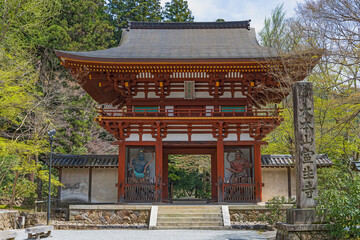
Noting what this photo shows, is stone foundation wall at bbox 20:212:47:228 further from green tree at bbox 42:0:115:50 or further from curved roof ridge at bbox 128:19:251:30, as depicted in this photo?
green tree at bbox 42:0:115:50

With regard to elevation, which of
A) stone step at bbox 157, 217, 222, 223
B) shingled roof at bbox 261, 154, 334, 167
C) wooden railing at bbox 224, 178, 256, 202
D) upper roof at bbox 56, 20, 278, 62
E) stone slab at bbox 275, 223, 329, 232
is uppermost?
upper roof at bbox 56, 20, 278, 62

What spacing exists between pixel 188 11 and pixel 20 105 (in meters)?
24.8

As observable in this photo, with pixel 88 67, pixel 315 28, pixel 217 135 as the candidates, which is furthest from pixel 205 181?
pixel 315 28

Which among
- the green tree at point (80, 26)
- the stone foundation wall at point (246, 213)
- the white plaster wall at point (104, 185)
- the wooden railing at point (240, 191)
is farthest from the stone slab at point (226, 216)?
the green tree at point (80, 26)

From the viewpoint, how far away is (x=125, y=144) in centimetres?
1420

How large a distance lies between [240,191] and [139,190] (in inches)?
161

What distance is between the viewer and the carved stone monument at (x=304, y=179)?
765 cm

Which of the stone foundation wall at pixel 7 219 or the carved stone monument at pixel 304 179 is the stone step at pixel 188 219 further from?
the stone foundation wall at pixel 7 219

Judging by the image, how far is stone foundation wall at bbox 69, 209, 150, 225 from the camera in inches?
498

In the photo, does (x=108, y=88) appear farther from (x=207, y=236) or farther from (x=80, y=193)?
(x=207, y=236)

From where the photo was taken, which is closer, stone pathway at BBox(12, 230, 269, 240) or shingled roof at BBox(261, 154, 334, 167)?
stone pathway at BBox(12, 230, 269, 240)

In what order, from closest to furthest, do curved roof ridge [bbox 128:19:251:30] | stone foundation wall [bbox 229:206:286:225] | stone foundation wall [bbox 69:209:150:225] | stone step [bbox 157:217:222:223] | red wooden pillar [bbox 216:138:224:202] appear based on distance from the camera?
stone step [bbox 157:217:222:223], stone foundation wall [bbox 229:206:286:225], stone foundation wall [bbox 69:209:150:225], red wooden pillar [bbox 216:138:224:202], curved roof ridge [bbox 128:19:251:30]

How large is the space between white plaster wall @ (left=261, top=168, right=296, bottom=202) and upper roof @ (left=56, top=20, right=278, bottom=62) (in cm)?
525

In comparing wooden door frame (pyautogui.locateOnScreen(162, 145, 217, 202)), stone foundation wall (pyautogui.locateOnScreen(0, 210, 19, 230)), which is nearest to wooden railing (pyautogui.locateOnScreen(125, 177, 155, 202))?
wooden door frame (pyautogui.locateOnScreen(162, 145, 217, 202))
